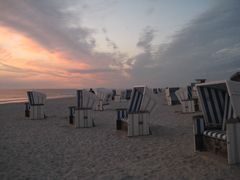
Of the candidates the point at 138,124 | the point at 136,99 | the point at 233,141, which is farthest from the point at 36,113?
the point at 233,141

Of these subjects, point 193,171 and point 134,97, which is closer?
point 193,171

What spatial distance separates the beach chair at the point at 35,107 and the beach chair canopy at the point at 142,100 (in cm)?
555

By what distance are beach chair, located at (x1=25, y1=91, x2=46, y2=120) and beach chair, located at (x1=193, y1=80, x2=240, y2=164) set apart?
8736 mm

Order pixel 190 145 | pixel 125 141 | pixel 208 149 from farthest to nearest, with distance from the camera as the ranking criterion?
pixel 125 141 → pixel 190 145 → pixel 208 149

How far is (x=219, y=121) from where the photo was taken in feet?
18.2

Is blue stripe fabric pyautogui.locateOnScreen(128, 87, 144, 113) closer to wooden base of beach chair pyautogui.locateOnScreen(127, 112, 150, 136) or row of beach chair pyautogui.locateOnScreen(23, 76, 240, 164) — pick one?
row of beach chair pyautogui.locateOnScreen(23, 76, 240, 164)

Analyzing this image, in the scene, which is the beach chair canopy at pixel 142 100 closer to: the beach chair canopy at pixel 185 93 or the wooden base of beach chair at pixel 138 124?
the wooden base of beach chair at pixel 138 124

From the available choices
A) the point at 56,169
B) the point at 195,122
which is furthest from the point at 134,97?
the point at 56,169

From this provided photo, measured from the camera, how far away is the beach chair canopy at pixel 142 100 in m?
8.23

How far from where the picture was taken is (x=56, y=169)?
4.61 metres

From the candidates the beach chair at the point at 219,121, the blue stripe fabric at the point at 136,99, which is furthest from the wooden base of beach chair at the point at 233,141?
the blue stripe fabric at the point at 136,99

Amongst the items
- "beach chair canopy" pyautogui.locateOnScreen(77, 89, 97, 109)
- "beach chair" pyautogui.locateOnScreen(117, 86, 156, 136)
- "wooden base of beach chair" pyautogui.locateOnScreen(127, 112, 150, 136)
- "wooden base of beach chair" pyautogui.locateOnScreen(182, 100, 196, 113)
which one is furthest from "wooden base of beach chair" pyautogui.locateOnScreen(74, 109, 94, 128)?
"wooden base of beach chair" pyautogui.locateOnScreen(182, 100, 196, 113)

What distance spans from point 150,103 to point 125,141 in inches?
72.0

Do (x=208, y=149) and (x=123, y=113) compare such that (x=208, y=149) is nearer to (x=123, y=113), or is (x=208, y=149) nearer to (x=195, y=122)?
(x=195, y=122)
